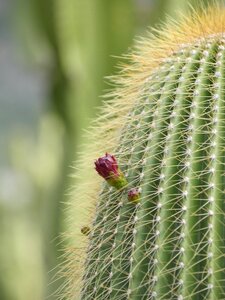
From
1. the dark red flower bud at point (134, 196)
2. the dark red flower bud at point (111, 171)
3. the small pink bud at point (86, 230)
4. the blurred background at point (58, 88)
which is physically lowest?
the blurred background at point (58, 88)

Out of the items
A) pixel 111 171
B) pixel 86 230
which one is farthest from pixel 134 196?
pixel 86 230

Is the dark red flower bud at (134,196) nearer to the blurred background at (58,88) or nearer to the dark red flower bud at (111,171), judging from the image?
the dark red flower bud at (111,171)

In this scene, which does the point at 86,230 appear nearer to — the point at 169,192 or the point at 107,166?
the point at 107,166

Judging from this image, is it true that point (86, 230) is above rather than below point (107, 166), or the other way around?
below

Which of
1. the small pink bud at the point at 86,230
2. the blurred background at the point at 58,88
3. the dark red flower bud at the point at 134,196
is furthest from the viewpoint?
the blurred background at the point at 58,88

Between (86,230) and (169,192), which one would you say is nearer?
(169,192)

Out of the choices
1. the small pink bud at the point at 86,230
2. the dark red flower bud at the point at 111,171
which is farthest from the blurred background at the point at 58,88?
the dark red flower bud at the point at 111,171

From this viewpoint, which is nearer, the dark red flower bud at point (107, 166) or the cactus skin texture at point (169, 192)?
the cactus skin texture at point (169, 192)
